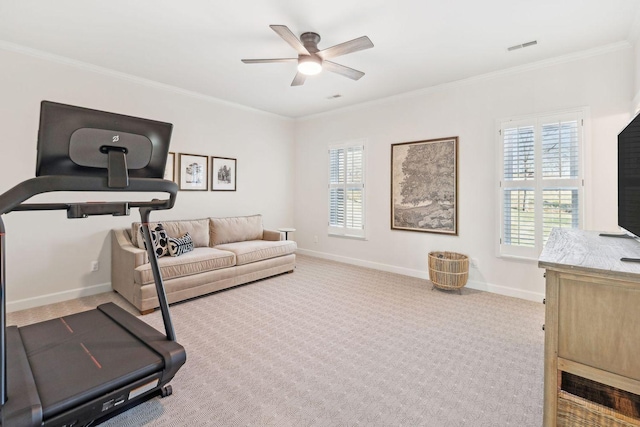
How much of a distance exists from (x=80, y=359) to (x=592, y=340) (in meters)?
2.54

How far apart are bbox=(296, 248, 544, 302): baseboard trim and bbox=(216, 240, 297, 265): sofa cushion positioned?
1.20m

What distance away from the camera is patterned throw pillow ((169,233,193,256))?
12.6 feet

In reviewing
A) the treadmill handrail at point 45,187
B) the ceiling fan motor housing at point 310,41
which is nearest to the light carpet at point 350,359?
the treadmill handrail at point 45,187

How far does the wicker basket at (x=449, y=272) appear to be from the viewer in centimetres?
388

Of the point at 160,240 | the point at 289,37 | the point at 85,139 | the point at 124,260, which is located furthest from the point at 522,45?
the point at 124,260

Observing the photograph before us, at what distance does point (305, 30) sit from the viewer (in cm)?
295

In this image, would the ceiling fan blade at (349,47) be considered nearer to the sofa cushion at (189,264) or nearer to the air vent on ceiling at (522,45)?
the air vent on ceiling at (522,45)

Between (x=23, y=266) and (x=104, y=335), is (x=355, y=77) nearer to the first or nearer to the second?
(x=104, y=335)

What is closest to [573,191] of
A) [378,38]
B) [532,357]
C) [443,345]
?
[532,357]

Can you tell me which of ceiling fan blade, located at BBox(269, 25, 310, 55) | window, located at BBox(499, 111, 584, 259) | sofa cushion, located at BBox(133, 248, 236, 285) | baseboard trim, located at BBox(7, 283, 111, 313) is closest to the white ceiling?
ceiling fan blade, located at BBox(269, 25, 310, 55)

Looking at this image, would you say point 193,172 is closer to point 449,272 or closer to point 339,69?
point 339,69

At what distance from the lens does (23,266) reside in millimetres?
3398

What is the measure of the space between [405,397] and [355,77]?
3.00 metres

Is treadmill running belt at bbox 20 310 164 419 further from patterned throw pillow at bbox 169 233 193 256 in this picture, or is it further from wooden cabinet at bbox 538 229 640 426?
wooden cabinet at bbox 538 229 640 426
